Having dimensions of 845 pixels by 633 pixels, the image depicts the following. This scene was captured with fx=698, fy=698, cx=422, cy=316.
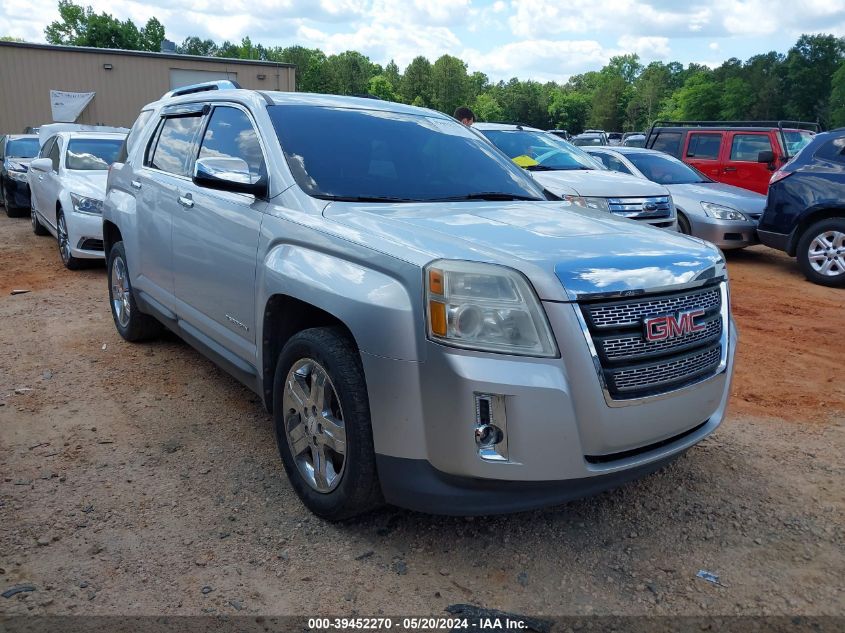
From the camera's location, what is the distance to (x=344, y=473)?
276cm

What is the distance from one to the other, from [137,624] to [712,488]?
8.51 ft

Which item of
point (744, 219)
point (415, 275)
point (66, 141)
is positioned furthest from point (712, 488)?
point (66, 141)

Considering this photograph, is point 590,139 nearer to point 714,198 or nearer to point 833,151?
point 714,198

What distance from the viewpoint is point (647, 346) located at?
259cm

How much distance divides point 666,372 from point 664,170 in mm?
9025

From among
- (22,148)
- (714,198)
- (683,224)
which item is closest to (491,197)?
(683,224)

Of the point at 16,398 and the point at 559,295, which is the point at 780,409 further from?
the point at 16,398

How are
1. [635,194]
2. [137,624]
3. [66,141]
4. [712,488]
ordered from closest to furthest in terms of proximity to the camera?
[137,624] → [712,488] → [635,194] → [66,141]

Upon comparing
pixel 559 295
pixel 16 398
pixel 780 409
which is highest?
pixel 559 295

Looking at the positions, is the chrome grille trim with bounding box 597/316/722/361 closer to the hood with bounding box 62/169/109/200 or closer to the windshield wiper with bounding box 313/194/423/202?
the windshield wiper with bounding box 313/194/423/202

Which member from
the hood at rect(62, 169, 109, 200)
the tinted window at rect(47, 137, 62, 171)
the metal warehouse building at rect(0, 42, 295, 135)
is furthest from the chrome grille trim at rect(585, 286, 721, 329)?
the metal warehouse building at rect(0, 42, 295, 135)

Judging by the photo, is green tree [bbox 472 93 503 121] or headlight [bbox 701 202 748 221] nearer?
headlight [bbox 701 202 748 221]

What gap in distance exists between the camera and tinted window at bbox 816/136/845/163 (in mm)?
8203

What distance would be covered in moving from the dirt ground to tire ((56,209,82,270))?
4.07 m
